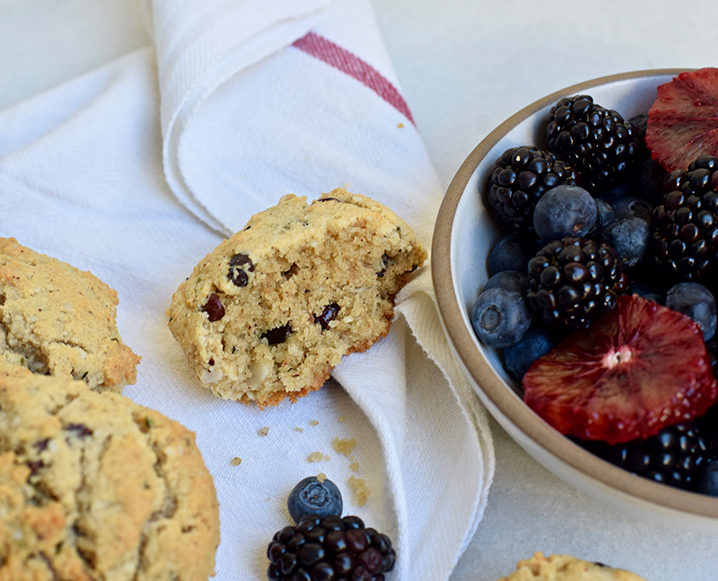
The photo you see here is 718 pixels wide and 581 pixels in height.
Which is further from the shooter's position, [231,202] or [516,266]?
[231,202]

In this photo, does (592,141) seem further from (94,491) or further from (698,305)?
(94,491)

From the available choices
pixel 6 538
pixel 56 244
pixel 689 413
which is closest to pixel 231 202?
pixel 56 244

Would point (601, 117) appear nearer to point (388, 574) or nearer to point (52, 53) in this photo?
point (388, 574)

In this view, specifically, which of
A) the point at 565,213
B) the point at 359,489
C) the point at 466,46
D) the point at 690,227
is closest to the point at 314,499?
the point at 359,489

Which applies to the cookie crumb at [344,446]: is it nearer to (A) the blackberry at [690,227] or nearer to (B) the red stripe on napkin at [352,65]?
(A) the blackberry at [690,227]

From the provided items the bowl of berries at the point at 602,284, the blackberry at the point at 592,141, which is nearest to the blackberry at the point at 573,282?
the bowl of berries at the point at 602,284

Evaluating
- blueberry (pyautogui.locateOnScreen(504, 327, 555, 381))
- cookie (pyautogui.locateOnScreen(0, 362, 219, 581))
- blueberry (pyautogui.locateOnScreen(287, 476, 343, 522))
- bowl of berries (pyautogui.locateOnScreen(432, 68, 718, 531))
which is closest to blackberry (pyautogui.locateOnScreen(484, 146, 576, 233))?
bowl of berries (pyautogui.locateOnScreen(432, 68, 718, 531))

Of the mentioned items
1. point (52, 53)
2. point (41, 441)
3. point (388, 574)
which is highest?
point (52, 53)
